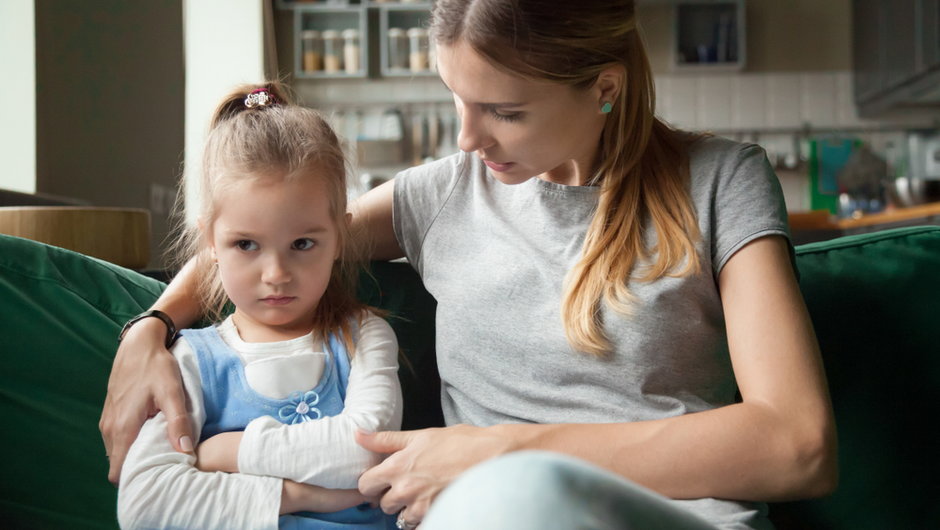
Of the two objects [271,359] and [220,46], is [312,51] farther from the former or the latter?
[271,359]

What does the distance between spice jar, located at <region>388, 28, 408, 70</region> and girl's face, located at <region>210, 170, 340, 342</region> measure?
4258 mm

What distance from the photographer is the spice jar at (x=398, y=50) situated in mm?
5141

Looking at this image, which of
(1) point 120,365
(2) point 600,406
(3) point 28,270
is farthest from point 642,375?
(3) point 28,270

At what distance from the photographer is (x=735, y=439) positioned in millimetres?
887

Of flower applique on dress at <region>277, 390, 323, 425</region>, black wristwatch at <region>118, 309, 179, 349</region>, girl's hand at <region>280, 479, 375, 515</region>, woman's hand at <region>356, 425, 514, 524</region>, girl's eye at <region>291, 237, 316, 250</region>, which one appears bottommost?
girl's hand at <region>280, 479, 375, 515</region>

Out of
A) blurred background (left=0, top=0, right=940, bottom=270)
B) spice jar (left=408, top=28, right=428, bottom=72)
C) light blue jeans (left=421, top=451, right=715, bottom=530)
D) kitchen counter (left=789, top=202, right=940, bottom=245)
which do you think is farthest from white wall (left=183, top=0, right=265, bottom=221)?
light blue jeans (left=421, top=451, right=715, bottom=530)

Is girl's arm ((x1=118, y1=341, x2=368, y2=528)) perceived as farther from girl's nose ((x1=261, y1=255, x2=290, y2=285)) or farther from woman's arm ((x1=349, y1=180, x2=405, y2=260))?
woman's arm ((x1=349, y1=180, x2=405, y2=260))

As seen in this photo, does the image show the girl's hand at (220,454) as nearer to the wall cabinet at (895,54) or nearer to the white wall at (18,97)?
the white wall at (18,97)

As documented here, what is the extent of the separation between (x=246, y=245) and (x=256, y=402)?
0.62 feet

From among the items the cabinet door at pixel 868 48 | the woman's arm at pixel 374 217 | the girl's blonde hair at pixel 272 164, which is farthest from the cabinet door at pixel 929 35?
the girl's blonde hair at pixel 272 164

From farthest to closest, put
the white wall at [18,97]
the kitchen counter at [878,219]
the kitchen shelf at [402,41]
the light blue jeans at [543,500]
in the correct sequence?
the kitchen shelf at [402,41] → the kitchen counter at [878,219] → the white wall at [18,97] → the light blue jeans at [543,500]

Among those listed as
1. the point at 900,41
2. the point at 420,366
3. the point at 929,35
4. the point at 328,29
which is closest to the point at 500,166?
the point at 420,366

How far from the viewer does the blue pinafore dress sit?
101cm

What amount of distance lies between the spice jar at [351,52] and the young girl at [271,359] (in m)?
4.19
